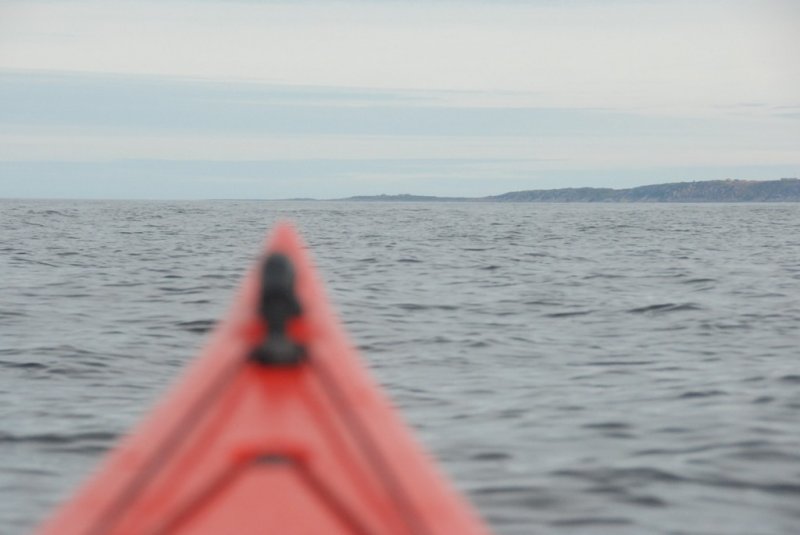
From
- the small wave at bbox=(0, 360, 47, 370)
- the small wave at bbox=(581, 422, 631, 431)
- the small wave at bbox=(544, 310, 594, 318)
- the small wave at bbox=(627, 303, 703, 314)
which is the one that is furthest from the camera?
the small wave at bbox=(627, 303, 703, 314)

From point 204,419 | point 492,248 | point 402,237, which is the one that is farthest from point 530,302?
point 402,237

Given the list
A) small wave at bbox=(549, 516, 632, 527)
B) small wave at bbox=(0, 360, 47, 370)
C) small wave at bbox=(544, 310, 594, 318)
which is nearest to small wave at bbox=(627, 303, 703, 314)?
small wave at bbox=(544, 310, 594, 318)

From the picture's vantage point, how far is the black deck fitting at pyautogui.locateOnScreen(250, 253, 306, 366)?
10.2 feet

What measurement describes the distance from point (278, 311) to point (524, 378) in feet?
23.1

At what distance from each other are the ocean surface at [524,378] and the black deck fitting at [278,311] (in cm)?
293

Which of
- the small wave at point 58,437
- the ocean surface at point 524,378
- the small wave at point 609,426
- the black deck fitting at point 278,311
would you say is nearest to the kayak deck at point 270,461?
the black deck fitting at point 278,311

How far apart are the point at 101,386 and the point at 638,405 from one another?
4.72m

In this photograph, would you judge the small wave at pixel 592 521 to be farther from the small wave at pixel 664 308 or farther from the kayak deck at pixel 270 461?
the small wave at pixel 664 308

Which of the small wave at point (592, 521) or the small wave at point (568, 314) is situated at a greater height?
the small wave at point (592, 521)

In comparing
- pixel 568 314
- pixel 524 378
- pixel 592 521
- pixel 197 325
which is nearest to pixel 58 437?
pixel 592 521

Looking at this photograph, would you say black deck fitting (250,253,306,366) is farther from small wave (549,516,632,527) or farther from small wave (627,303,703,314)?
Result: small wave (627,303,703,314)

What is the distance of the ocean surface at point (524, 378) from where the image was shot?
6.41 m

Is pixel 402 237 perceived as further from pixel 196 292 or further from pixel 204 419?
pixel 204 419

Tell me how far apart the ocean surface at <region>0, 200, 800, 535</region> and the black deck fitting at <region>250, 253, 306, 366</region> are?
293cm
